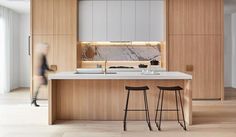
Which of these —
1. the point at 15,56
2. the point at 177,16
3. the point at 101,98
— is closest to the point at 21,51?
the point at 15,56

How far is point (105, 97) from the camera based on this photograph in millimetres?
5945

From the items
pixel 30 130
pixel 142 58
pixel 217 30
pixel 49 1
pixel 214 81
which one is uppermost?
pixel 49 1

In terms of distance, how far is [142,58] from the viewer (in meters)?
9.25

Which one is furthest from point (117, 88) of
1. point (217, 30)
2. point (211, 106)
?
point (217, 30)

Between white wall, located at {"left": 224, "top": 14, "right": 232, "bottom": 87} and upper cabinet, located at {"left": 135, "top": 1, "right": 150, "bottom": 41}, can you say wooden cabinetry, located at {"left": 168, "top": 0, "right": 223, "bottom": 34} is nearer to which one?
upper cabinet, located at {"left": 135, "top": 1, "right": 150, "bottom": 41}

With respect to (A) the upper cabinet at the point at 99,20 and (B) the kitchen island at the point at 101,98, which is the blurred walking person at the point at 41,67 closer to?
(A) the upper cabinet at the point at 99,20

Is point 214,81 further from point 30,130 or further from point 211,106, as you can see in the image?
point 30,130

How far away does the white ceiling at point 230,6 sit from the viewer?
364 inches

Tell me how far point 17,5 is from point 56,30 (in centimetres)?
224

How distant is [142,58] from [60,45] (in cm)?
Answer: 231

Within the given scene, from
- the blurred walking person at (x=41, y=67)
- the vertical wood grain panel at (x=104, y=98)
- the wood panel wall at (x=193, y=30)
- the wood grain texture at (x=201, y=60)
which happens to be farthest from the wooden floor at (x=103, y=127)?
the wood panel wall at (x=193, y=30)

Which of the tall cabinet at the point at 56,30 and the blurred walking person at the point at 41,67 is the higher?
the tall cabinet at the point at 56,30

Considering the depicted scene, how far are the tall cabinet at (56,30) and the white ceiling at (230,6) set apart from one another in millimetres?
4274

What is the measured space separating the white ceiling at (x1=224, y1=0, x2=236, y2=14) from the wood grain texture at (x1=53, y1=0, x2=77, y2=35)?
4.22 metres
